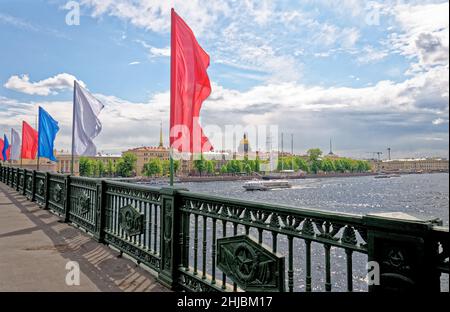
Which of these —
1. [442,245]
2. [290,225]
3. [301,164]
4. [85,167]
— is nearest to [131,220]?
[290,225]

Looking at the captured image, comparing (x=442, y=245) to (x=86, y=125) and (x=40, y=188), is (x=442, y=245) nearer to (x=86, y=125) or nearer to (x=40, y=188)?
(x=86, y=125)

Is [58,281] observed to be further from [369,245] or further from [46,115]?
[46,115]

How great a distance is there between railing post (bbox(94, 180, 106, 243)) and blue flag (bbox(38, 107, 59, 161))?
12280mm

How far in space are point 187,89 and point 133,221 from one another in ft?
8.07

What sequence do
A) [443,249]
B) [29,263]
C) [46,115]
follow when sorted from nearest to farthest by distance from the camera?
[443,249]
[29,263]
[46,115]

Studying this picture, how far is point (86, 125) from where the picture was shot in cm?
1180

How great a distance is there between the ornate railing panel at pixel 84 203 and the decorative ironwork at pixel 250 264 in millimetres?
4998

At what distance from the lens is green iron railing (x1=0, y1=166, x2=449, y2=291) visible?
8.01 feet

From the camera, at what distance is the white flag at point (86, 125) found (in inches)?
461

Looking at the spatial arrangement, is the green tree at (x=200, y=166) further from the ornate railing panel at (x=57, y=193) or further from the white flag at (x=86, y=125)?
the white flag at (x=86, y=125)

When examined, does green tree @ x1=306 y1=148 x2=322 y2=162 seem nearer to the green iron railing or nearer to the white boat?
the white boat

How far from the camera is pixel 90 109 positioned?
11.8m
